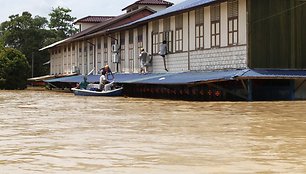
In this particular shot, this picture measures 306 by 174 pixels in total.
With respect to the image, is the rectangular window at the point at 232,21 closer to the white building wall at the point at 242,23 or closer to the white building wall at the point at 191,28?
the white building wall at the point at 242,23

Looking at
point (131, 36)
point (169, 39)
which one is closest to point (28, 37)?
point (131, 36)

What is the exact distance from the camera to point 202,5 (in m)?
26.0

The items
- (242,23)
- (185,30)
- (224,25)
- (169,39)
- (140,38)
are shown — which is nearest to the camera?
(242,23)

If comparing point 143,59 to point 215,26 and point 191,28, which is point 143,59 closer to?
point 191,28

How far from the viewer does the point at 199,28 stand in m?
27.4

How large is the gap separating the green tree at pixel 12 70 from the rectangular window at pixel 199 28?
2755cm

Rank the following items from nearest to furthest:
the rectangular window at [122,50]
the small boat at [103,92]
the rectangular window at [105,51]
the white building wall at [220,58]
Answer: the white building wall at [220,58] < the small boat at [103,92] < the rectangular window at [122,50] < the rectangular window at [105,51]

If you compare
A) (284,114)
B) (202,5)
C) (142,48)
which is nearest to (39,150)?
(284,114)

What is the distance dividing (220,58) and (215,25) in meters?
1.60

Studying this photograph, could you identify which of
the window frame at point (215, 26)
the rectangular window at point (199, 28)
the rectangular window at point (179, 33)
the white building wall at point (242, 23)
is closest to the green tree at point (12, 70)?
the rectangular window at point (179, 33)

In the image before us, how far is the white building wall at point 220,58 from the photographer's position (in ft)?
77.6

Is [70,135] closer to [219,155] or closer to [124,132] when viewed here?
[124,132]

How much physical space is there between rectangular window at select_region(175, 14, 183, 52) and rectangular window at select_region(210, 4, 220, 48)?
3.51m

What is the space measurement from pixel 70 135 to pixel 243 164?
411 centimetres
